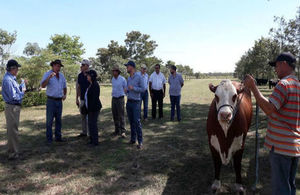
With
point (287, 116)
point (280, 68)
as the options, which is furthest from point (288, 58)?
point (287, 116)

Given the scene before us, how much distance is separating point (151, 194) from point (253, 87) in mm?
2289

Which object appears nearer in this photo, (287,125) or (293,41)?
(287,125)

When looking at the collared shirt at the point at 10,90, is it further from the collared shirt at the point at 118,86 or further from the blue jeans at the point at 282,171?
the blue jeans at the point at 282,171

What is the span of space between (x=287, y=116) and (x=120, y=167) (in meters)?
3.25

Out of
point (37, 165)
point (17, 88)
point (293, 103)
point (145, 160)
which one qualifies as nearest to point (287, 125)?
point (293, 103)

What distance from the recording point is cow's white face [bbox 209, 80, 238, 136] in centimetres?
278

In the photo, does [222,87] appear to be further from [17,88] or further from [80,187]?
[17,88]

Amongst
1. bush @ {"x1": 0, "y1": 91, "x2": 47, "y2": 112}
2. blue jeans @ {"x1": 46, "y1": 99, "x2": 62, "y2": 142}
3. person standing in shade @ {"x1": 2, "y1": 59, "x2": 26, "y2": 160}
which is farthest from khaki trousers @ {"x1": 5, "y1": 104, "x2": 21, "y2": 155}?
bush @ {"x1": 0, "y1": 91, "x2": 47, "y2": 112}

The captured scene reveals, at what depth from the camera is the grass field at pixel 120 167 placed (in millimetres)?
3611

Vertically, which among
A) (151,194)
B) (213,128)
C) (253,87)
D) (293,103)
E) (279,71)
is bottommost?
(151,194)

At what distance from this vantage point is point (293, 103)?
2.22m

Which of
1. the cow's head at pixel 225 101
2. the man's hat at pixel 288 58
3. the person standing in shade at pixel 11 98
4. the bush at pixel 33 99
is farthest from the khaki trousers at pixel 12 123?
the bush at pixel 33 99

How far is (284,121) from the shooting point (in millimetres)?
2287

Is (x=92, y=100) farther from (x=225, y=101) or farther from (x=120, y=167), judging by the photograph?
(x=225, y=101)
